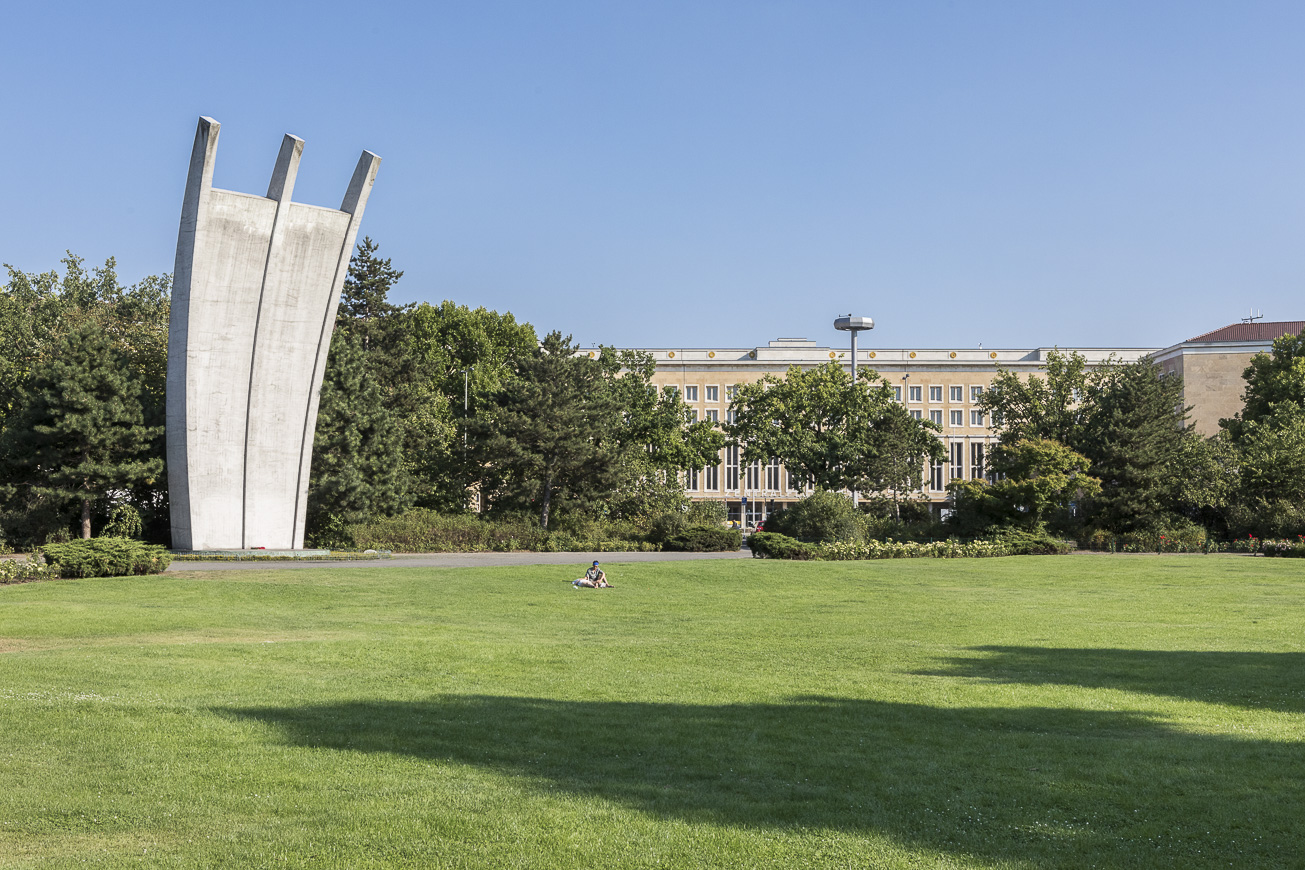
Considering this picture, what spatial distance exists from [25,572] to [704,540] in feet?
81.8

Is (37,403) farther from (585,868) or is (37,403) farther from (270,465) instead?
(585,868)

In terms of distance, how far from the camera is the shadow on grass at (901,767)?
256 inches

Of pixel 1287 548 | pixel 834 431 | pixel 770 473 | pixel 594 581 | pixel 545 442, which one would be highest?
pixel 834 431

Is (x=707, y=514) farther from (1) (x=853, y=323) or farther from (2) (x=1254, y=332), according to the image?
(2) (x=1254, y=332)

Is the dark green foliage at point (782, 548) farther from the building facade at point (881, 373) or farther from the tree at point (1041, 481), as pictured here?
the building facade at point (881, 373)

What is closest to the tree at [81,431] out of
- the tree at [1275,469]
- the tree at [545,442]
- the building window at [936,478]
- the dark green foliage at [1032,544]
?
the tree at [545,442]

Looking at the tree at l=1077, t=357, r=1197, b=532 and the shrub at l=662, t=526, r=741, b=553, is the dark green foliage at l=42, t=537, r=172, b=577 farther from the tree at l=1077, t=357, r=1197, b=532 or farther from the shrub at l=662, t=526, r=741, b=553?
the tree at l=1077, t=357, r=1197, b=532

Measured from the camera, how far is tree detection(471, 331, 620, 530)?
4906 cm

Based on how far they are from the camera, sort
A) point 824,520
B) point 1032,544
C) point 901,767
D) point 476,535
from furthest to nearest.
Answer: point 476,535, point 824,520, point 1032,544, point 901,767

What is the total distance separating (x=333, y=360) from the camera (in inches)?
1821

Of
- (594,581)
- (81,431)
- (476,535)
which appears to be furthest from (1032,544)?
(81,431)

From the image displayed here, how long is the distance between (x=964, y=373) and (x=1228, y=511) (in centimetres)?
6210

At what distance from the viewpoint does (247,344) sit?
3653 centimetres

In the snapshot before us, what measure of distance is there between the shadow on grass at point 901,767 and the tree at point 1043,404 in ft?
141
